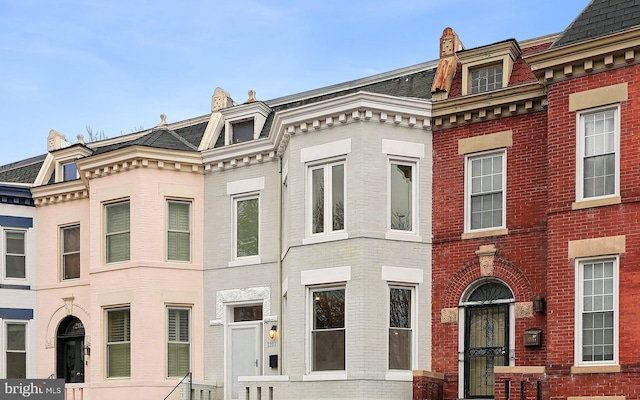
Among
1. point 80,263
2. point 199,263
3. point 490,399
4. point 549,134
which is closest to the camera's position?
point 549,134

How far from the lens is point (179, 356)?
25.2 m

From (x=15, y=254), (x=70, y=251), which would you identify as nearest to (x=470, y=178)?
(x=70, y=251)

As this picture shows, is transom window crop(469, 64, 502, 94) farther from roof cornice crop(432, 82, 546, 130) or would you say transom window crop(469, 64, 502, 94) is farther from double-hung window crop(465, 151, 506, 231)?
double-hung window crop(465, 151, 506, 231)

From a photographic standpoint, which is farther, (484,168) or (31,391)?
(31,391)

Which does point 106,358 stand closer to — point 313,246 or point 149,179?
point 149,179

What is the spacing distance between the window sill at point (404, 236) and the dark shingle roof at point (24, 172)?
12786 mm

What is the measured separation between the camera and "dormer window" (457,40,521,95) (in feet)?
72.1

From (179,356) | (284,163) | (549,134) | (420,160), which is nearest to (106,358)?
(179,356)

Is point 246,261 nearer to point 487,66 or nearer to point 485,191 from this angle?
point 485,191

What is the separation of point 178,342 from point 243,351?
5.49 ft

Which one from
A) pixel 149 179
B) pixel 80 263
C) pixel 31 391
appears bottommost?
Result: pixel 31 391

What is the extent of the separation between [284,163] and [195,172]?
9.74 feet

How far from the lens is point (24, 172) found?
30.9 m

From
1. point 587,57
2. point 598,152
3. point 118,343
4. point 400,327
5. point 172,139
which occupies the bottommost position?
point 118,343
